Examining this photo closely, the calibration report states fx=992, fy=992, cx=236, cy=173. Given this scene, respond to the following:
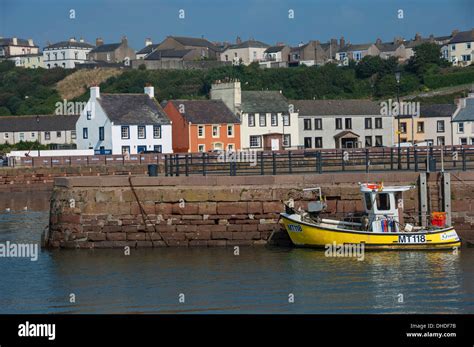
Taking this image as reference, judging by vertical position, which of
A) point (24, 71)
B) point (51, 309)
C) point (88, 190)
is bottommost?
point (51, 309)

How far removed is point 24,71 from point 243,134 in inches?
2895

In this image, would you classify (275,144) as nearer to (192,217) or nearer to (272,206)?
(272,206)

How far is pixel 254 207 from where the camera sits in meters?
31.2

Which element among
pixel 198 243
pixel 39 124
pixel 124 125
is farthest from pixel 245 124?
pixel 198 243

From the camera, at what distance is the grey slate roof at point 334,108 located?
77.6 meters

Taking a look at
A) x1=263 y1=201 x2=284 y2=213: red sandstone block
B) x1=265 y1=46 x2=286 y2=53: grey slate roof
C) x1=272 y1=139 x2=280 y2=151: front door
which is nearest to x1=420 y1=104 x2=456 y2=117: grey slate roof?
x1=272 y1=139 x2=280 y2=151: front door

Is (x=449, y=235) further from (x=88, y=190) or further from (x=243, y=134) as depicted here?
(x=243, y=134)

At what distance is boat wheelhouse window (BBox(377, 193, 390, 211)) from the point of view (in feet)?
97.1

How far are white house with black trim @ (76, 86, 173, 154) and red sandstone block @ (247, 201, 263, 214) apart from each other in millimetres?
38655

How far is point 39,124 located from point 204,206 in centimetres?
6093

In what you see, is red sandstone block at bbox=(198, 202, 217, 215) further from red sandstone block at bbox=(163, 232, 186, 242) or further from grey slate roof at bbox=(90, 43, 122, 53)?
grey slate roof at bbox=(90, 43, 122, 53)
